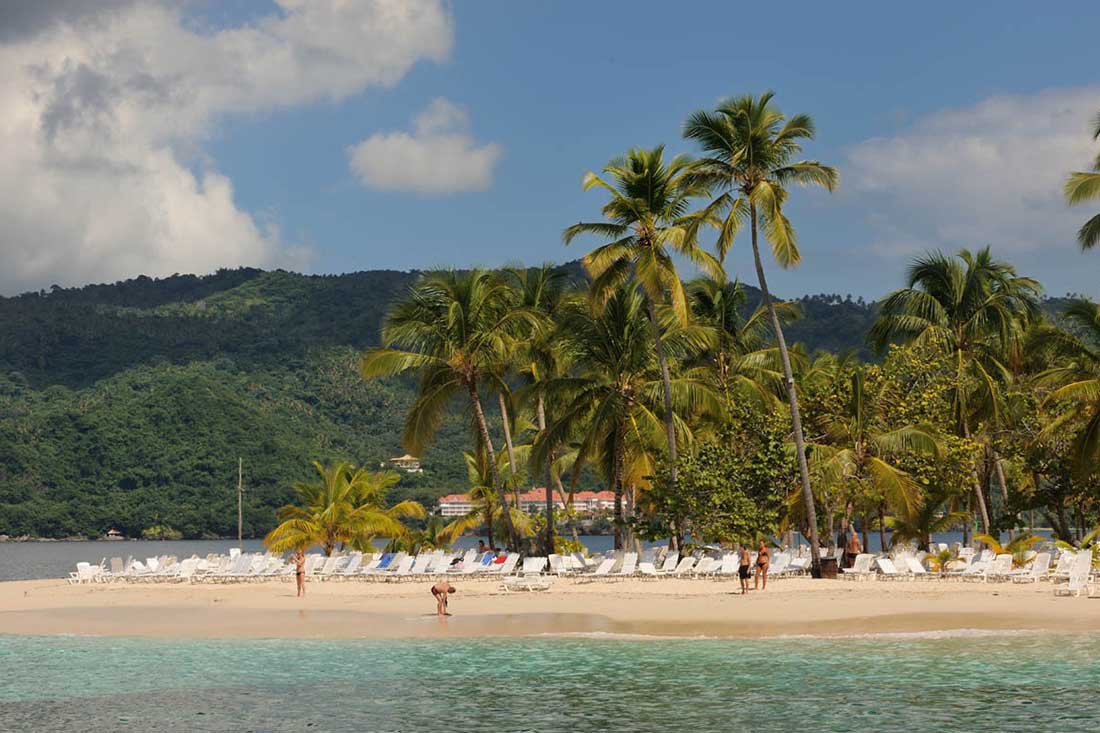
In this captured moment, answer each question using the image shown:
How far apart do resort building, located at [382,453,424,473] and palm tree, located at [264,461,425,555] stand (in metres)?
67.2

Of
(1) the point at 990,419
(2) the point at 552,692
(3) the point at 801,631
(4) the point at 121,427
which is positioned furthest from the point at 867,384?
(4) the point at 121,427

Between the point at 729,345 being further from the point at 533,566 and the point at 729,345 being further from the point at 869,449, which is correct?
the point at 533,566

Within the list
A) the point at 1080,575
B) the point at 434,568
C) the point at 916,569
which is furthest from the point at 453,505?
the point at 1080,575

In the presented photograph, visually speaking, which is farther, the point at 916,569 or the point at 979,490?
the point at 979,490

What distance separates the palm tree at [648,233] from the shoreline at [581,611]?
19.8 ft

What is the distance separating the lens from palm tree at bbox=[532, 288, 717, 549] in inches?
1277

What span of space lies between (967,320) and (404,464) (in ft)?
279

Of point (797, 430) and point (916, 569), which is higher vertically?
point (797, 430)

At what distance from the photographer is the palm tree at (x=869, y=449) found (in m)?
30.5

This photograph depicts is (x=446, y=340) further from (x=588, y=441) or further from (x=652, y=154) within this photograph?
(x=652, y=154)

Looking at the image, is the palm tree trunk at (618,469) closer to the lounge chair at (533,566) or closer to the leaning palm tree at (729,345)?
the lounge chair at (533,566)

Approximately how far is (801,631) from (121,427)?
345ft

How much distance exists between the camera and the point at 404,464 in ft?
388

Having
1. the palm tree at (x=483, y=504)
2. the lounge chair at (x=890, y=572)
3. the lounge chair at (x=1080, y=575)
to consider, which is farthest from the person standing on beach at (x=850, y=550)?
the palm tree at (x=483, y=504)
